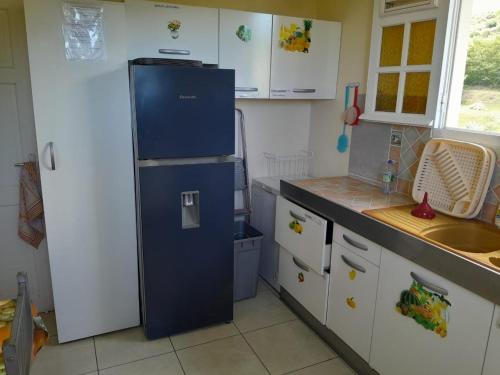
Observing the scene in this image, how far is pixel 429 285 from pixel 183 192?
1.33m

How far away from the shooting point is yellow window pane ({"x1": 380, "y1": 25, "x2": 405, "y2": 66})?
7.61ft

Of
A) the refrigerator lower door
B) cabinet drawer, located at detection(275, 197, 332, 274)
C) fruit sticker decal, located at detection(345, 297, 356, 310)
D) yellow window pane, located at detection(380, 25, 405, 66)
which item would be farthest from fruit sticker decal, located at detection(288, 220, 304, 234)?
yellow window pane, located at detection(380, 25, 405, 66)

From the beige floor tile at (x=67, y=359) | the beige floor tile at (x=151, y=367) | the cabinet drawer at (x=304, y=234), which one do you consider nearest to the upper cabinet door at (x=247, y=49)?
the cabinet drawer at (x=304, y=234)

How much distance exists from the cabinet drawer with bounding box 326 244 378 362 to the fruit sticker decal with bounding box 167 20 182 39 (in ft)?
5.14

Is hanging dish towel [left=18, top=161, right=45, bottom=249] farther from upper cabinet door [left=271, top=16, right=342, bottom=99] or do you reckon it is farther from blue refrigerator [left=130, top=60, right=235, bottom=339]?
upper cabinet door [left=271, top=16, right=342, bottom=99]

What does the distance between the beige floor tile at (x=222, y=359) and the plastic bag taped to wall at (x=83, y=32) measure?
1.73m

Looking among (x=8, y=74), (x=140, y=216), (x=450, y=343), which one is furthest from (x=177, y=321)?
(x=8, y=74)

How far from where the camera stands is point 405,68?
2.28 m

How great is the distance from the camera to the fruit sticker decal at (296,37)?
2.68 meters

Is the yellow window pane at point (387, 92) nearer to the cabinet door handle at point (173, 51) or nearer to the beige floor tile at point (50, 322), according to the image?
the cabinet door handle at point (173, 51)

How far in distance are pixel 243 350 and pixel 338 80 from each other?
6.52 feet

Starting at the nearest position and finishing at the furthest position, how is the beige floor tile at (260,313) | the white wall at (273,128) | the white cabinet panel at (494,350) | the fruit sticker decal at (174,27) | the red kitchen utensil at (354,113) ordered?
1. the white cabinet panel at (494,350)
2. the fruit sticker decal at (174,27)
3. the beige floor tile at (260,313)
4. the red kitchen utensil at (354,113)
5. the white wall at (273,128)

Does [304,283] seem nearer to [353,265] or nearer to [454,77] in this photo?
[353,265]

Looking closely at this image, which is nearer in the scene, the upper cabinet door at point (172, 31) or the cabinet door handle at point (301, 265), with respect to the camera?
the upper cabinet door at point (172, 31)
